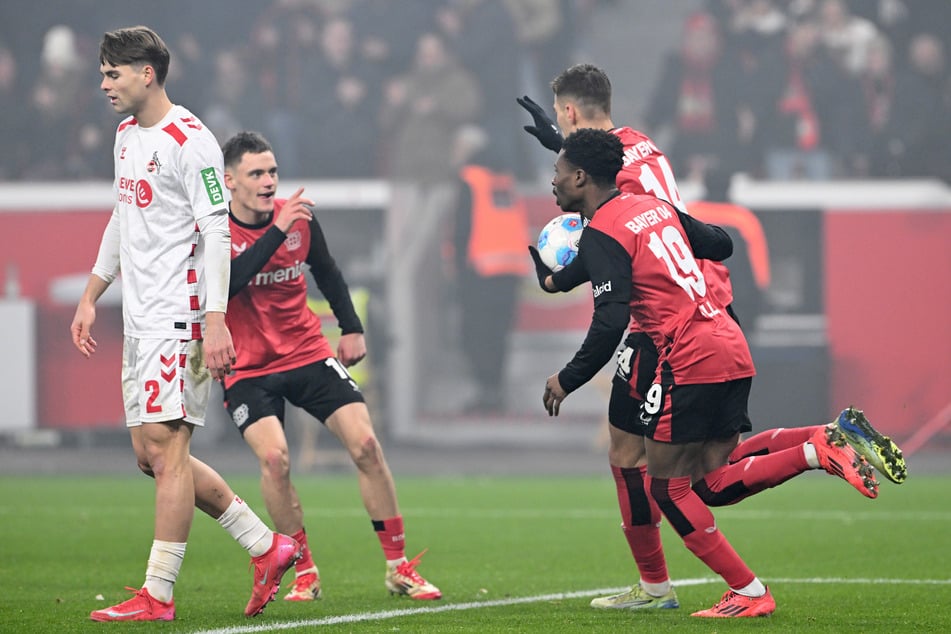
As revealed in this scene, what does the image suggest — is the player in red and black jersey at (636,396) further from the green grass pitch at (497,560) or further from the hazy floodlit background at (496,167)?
the hazy floodlit background at (496,167)

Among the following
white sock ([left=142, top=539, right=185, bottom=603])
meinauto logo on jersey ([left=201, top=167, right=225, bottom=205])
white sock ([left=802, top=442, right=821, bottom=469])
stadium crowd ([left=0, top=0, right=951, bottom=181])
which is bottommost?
white sock ([left=142, top=539, right=185, bottom=603])

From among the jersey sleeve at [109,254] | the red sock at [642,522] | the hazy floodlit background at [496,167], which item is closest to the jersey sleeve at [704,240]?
the red sock at [642,522]

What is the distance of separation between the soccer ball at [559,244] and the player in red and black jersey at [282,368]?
1206 mm

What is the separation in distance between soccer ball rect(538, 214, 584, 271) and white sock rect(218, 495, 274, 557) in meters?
1.63

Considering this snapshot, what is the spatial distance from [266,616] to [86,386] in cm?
1310

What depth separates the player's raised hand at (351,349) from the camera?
23.5ft

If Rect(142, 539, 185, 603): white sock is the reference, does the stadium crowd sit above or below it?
above

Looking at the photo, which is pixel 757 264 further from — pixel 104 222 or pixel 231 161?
pixel 231 161

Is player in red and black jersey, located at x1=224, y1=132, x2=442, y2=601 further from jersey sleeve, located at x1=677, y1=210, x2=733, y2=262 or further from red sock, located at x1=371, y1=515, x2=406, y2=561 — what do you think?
jersey sleeve, located at x1=677, y1=210, x2=733, y2=262

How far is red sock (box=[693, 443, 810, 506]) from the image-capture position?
5559mm

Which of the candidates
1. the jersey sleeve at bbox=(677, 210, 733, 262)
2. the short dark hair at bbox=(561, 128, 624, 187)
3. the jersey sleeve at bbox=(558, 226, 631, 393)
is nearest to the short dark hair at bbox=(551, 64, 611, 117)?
the short dark hair at bbox=(561, 128, 624, 187)

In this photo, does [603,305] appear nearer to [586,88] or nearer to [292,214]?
[586,88]

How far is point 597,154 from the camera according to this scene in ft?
18.7

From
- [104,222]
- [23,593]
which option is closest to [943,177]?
[104,222]
